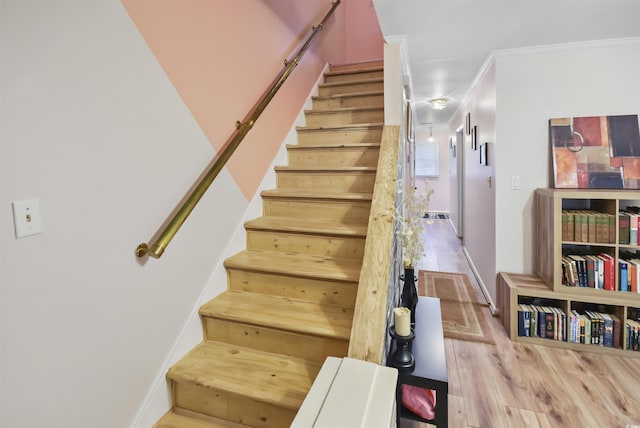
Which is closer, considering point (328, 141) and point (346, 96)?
point (328, 141)

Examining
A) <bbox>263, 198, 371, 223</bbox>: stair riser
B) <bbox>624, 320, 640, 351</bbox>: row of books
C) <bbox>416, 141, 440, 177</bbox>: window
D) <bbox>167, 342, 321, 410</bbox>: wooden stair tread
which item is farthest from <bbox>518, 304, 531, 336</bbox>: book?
<bbox>416, 141, 440, 177</bbox>: window

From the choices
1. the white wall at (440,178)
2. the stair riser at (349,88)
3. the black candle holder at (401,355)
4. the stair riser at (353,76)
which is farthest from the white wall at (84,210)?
the white wall at (440,178)

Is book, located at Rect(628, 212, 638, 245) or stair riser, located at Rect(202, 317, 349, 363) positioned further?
book, located at Rect(628, 212, 638, 245)

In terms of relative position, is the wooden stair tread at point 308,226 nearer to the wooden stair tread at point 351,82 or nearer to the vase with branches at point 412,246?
the vase with branches at point 412,246

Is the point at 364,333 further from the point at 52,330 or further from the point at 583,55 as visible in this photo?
the point at 583,55

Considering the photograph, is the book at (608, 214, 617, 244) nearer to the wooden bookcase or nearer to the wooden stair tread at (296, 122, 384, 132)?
the wooden bookcase

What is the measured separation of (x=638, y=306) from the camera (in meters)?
2.45

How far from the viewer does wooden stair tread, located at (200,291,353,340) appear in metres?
1.55

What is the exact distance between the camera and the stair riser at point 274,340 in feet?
5.01

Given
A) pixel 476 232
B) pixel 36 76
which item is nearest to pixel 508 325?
pixel 476 232

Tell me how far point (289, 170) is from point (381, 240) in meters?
1.26

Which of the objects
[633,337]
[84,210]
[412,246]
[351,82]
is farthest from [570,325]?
[84,210]

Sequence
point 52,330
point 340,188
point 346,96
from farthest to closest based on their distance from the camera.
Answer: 1. point 346,96
2. point 340,188
3. point 52,330

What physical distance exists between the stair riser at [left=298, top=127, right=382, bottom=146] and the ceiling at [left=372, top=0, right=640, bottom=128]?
2.47ft
